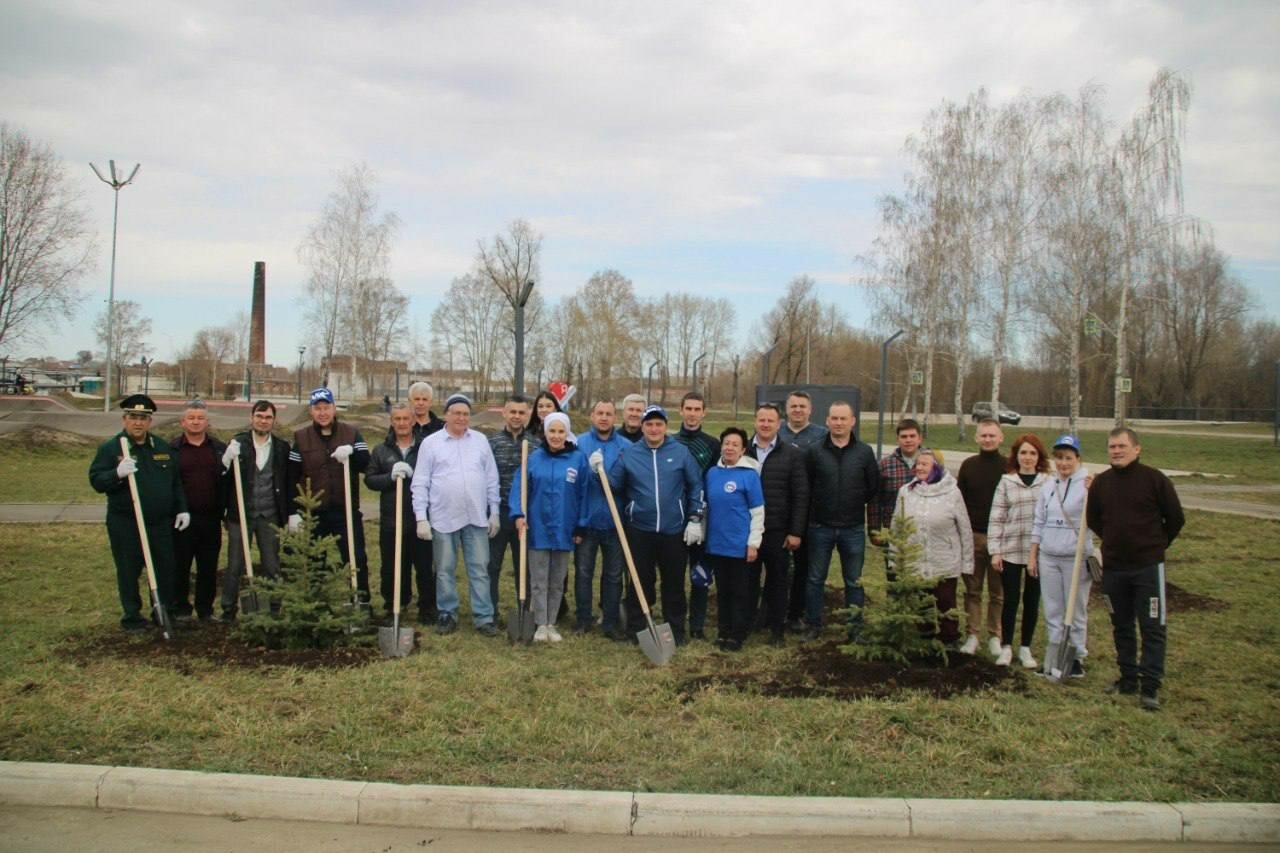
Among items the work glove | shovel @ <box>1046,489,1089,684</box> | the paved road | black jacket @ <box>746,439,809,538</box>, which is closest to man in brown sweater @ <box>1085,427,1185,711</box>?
shovel @ <box>1046,489,1089,684</box>

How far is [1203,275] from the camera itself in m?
65.0

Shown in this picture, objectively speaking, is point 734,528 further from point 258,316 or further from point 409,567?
point 258,316

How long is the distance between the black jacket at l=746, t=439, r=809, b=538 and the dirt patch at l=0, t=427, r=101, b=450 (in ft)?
78.1

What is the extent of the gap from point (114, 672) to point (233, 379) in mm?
85834

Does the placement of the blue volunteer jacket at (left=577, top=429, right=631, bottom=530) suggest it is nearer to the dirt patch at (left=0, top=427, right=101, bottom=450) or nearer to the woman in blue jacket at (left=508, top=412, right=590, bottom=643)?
the woman in blue jacket at (left=508, top=412, right=590, bottom=643)

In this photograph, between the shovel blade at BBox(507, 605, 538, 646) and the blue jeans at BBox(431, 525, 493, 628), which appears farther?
the blue jeans at BBox(431, 525, 493, 628)

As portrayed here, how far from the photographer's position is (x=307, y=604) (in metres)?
6.66

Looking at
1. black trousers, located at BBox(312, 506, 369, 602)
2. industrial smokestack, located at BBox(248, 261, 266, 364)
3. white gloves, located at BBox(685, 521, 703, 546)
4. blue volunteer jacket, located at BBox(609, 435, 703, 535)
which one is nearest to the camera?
white gloves, located at BBox(685, 521, 703, 546)

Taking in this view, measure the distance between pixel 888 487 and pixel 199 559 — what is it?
5.90 m

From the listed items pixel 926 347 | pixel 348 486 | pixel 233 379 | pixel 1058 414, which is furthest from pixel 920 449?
pixel 233 379

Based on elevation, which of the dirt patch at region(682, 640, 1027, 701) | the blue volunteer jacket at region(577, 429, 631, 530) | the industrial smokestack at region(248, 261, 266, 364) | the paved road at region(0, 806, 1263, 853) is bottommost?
the paved road at region(0, 806, 1263, 853)

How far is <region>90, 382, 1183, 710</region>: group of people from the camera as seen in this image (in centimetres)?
695

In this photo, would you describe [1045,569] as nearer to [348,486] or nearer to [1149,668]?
[1149,668]

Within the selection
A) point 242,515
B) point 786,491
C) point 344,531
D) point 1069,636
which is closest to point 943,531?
point 1069,636
